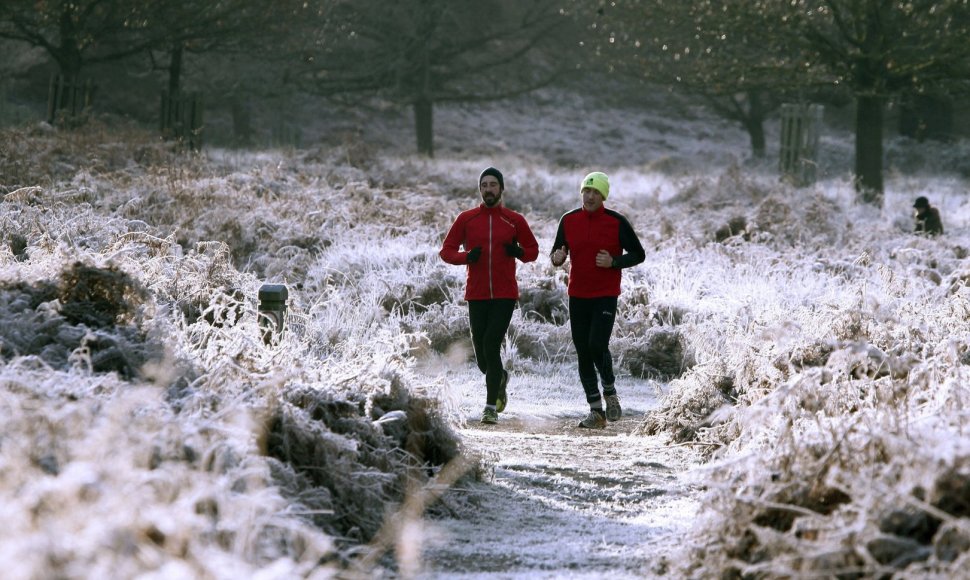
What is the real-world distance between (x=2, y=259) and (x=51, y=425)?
387cm

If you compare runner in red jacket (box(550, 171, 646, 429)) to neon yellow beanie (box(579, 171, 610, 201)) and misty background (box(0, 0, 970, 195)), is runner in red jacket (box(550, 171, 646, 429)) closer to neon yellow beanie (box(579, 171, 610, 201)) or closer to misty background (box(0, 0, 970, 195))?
neon yellow beanie (box(579, 171, 610, 201))

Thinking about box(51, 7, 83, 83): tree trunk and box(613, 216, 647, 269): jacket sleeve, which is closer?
box(613, 216, 647, 269): jacket sleeve

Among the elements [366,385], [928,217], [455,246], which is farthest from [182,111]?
[366,385]

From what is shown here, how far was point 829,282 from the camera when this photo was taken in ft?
41.3

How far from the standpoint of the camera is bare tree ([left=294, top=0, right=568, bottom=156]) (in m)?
33.5

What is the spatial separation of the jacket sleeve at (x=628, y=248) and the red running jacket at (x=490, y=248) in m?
0.57

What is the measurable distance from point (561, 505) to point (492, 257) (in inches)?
115

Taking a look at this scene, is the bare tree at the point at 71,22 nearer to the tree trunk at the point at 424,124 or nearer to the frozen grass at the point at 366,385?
the tree trunk at the point at 424,124

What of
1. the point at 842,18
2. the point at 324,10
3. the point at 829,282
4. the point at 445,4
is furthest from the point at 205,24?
the point at 829,282

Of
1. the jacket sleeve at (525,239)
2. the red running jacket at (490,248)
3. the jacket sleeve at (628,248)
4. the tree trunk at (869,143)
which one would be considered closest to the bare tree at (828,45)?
the tree trunk at (869,143)

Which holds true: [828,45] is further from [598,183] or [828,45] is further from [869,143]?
[598,183]

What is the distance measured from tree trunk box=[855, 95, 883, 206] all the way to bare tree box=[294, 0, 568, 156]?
37.2ft

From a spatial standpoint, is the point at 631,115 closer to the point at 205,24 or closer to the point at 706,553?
the point at 205,24

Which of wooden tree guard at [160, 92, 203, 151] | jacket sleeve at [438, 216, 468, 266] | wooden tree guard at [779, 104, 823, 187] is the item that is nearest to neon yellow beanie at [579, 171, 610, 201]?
jacket sleeve at [438, 216, 468, 266]
